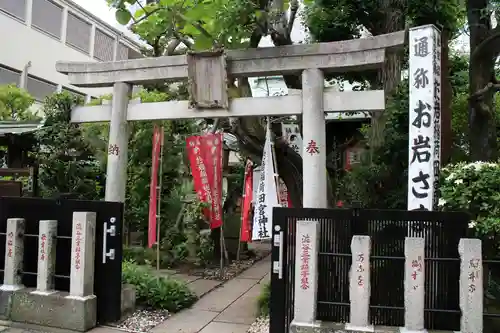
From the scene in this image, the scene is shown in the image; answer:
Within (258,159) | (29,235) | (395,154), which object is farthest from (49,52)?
(395,154)

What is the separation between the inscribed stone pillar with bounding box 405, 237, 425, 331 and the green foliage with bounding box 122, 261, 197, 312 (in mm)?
4003

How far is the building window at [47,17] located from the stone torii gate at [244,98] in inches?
668

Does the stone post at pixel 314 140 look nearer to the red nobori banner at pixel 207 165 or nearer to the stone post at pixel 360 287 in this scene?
the stone post at pixel 360 287

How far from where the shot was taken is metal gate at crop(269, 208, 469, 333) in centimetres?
527

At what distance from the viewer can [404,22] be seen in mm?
8953

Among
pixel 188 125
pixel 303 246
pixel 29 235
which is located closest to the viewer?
pixel 303 246

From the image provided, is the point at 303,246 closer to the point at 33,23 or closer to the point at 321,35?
the point at 321,35

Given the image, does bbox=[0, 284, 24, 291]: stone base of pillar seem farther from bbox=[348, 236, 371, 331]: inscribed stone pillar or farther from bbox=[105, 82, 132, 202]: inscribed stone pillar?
bbox=[348, 236, 371, 331]: inscribed stone pillar

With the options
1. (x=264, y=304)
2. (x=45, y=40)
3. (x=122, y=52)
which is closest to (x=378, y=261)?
(x=264, y=304)

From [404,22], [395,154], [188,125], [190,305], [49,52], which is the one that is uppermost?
[49,52]

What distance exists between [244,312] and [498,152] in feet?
17.3

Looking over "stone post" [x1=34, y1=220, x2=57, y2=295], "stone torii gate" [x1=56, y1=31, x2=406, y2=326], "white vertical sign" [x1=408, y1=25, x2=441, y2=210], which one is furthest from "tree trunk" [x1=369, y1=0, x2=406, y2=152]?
"stone post" [x1=34, y1=220, x2=57, y2=295]

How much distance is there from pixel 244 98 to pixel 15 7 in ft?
62.7

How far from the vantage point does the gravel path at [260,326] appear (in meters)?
6.42
